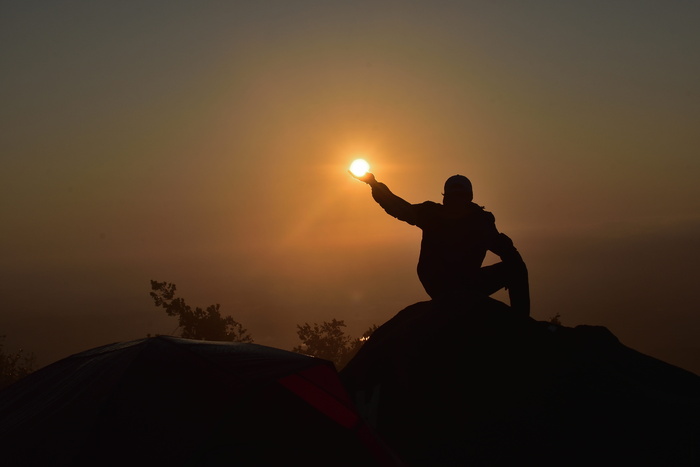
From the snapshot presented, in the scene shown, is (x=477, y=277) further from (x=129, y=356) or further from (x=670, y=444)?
(x=129, y=356)

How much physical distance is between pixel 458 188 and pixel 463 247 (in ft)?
3.33

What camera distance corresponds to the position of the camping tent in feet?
16.7

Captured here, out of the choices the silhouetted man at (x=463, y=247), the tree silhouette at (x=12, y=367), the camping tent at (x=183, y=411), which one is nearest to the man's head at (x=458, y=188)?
the silhouetted man at (x=463, y=247)

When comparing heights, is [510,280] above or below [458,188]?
below

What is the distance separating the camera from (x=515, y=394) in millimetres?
7133

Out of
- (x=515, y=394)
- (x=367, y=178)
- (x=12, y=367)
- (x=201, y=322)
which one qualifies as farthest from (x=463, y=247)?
(x=12, y=367)

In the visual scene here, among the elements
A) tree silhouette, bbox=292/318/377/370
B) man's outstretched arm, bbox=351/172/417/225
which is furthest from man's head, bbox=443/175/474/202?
tree silhouette, bbox=292/318/377/370

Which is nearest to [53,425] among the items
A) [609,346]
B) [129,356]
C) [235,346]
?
[129,356]

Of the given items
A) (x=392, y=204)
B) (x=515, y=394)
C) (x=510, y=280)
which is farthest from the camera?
(x=392, y=204)

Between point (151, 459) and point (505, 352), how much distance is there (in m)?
4.78

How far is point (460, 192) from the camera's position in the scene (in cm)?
953

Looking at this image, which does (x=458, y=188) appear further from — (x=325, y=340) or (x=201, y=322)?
(x=325, y=340)

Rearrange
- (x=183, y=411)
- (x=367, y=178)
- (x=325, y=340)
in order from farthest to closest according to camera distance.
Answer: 1. (x=325, y=340)
2. (x=367, y=178)
3. (x=183, y=411)

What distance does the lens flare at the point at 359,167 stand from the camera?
1064 cm
